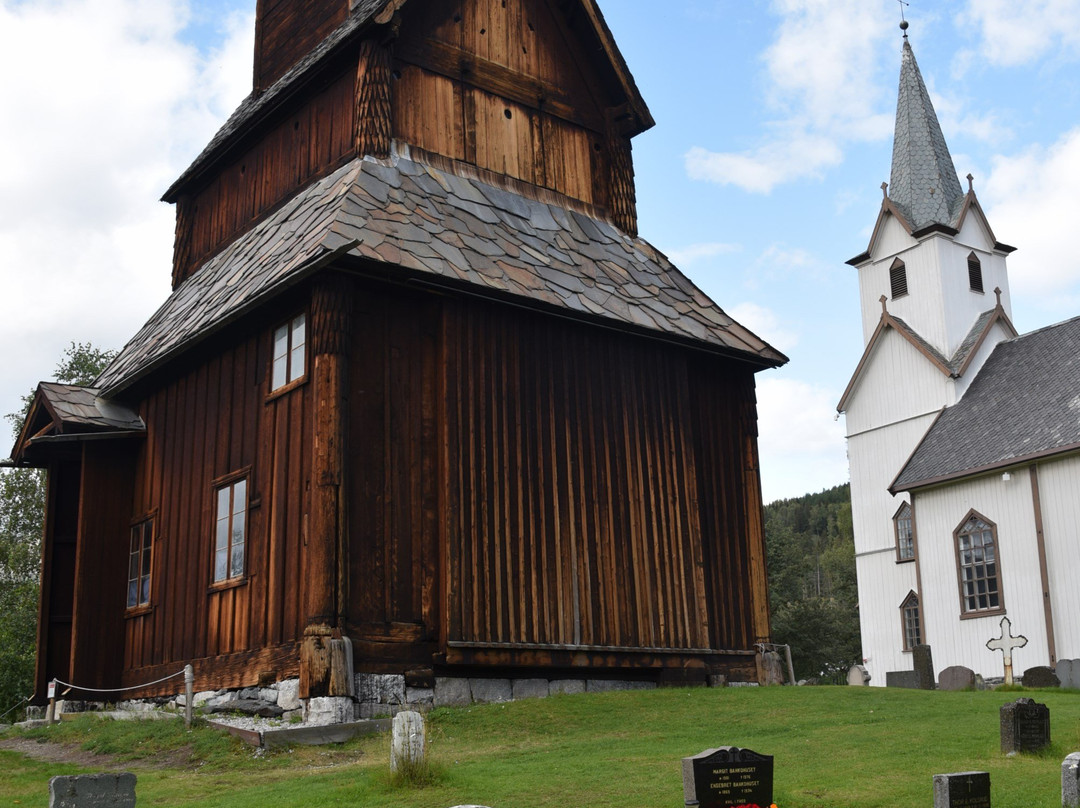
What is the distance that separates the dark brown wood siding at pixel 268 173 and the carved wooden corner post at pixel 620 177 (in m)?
5.42

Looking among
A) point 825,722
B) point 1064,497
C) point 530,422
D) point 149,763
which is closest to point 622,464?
point 530,422

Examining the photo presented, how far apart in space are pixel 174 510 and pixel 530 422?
619cm

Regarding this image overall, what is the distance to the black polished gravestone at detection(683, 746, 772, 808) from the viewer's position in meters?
9.56

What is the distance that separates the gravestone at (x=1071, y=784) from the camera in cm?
945

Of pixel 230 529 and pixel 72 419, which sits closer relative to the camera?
pixel 230 529

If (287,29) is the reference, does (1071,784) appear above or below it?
below

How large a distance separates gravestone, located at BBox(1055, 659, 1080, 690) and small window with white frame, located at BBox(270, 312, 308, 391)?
62.4ft

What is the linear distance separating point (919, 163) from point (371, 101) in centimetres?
3307

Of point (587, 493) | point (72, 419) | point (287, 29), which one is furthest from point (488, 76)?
point (72, 419)

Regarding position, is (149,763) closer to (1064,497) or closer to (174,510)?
(174,510)

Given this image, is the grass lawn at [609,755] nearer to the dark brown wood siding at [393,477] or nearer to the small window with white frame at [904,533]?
the dark brown wood siding at [393,477]

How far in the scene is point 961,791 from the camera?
9.24 m

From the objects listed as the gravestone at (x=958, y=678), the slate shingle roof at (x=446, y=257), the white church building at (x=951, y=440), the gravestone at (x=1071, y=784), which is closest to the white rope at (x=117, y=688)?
the slate shingle roof at (x=446, y=257)

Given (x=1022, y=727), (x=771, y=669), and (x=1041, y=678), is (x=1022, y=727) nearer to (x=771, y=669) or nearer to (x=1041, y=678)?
(x=771, y=669)
